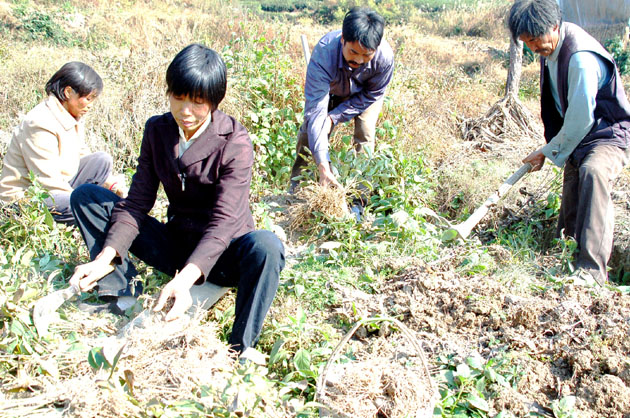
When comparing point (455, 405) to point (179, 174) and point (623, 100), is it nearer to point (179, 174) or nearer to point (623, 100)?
point (179, 174)

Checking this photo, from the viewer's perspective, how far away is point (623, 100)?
118 inches

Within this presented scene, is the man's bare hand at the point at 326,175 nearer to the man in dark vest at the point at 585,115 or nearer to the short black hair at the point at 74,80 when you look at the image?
the man in dark vest at the point at 585,115

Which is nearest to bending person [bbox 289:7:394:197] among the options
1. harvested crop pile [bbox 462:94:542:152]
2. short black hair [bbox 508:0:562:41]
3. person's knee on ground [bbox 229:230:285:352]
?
short black hair [bbox 508:0:562:41]

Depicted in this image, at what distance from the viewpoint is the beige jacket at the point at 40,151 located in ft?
9.99

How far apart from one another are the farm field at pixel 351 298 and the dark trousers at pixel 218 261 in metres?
0.13

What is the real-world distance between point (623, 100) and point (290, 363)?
240 centimetres

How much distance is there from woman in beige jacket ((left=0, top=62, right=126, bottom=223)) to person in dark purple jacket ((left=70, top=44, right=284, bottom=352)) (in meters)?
0.81

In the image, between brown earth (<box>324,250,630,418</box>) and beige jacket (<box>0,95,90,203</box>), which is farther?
beige jacket (<box>0,95,90,203</box>)

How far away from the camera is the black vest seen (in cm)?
288

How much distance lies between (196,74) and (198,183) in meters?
0.49

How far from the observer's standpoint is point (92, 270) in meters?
2.12

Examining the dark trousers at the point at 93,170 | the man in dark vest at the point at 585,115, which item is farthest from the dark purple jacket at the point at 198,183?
the man in dark vest at the point at 585,115

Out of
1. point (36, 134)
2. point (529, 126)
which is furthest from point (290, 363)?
point (529, 126)

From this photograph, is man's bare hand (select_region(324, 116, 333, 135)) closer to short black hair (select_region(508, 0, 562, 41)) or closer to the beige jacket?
short black hair (select_region(508, 0, 562, 41))
